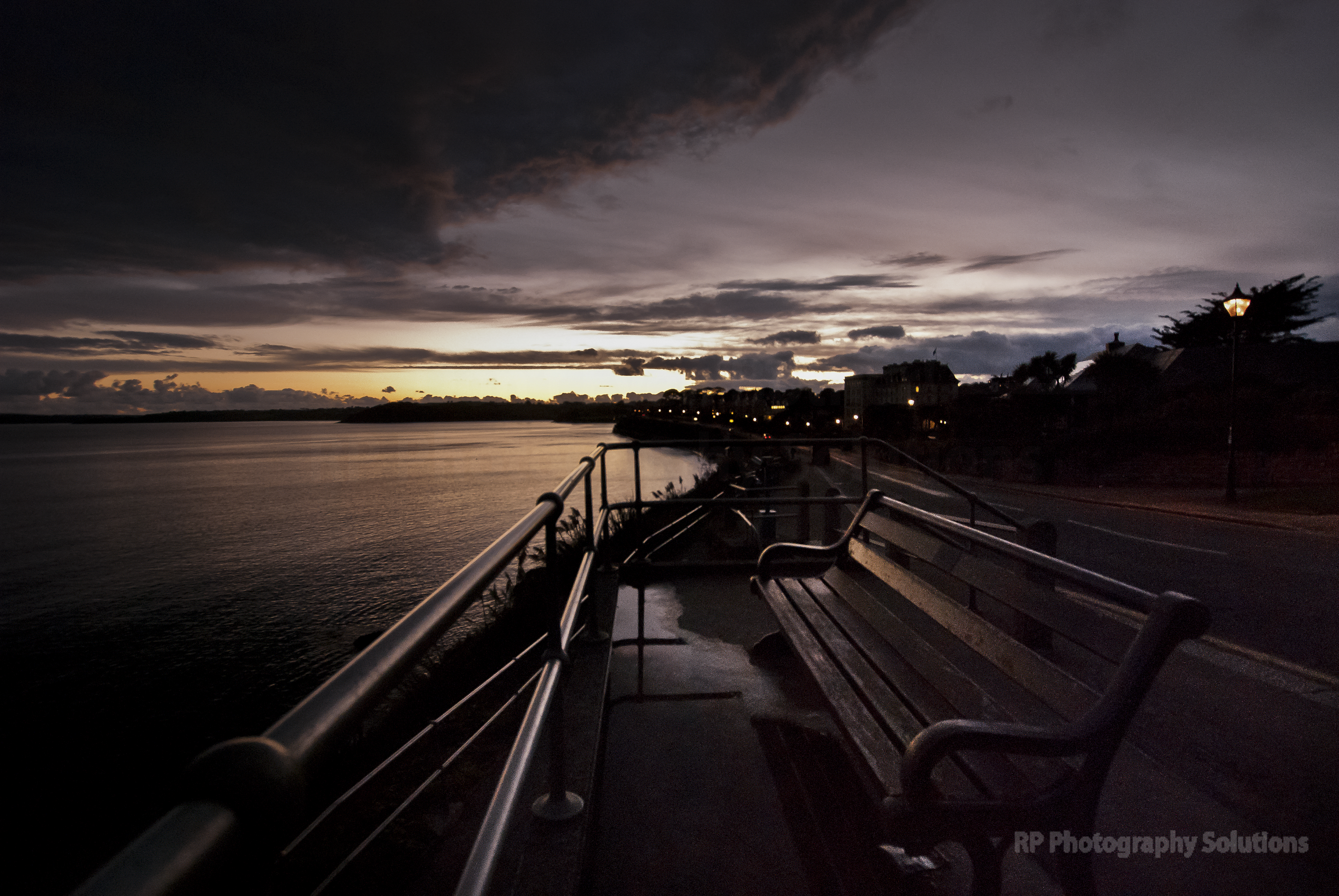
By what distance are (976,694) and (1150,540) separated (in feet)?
35.7

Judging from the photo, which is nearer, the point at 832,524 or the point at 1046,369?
the point at 832,524

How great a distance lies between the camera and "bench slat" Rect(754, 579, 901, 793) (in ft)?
7.84

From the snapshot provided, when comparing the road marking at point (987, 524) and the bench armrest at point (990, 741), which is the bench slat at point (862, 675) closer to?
the bench armrest at point (990, 741)

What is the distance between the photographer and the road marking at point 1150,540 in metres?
10.1

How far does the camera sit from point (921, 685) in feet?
9.98

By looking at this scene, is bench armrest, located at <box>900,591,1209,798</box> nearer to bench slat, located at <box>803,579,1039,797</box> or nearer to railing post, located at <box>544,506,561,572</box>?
bench slat, located at <box>803,579,1039,797</box>

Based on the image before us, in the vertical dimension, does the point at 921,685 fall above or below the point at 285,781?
below

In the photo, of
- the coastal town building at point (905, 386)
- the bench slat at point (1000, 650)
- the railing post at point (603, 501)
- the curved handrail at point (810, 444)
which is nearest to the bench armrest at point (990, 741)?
the bench slat at point (1000, 650)

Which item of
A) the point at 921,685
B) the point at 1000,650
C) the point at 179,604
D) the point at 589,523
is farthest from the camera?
the point at 179,604

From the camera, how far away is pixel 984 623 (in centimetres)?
273

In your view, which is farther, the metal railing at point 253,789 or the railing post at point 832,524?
the railing post at point 832,524

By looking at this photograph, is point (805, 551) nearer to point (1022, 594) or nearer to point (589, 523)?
point (589, 523)

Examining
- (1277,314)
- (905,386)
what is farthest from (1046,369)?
(1277,314)

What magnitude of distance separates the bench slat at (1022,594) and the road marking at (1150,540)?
849 centimetres
